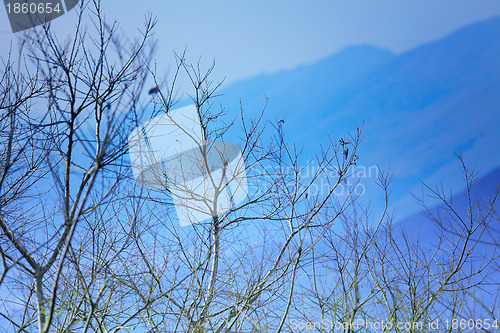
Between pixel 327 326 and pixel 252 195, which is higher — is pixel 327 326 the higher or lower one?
the lower one

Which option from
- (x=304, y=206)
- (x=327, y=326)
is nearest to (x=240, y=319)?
(x=327, y=326)

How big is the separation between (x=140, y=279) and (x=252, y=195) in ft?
5.23

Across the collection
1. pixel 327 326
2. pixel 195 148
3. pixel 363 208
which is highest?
pixel 195 148

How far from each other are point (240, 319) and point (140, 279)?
3.43ft

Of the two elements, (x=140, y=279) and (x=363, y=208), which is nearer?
(x=140, y=279)

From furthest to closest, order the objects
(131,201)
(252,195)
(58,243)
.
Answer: (252,195), (131,201), (58,243)

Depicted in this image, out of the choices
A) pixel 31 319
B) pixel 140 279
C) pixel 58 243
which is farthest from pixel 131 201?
pixel 31 319

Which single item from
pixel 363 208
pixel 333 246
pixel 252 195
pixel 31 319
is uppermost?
pixel 252 195

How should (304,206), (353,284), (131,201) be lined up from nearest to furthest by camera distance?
(131,201) < (353,284) < (304,206)

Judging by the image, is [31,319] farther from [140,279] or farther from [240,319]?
[240,319]

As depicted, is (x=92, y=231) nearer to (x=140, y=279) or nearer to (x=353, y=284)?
(x=140, y=279)

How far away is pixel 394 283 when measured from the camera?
16.2 feet

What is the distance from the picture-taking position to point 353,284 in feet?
15.5

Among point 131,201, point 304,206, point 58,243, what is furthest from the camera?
point 304,206
